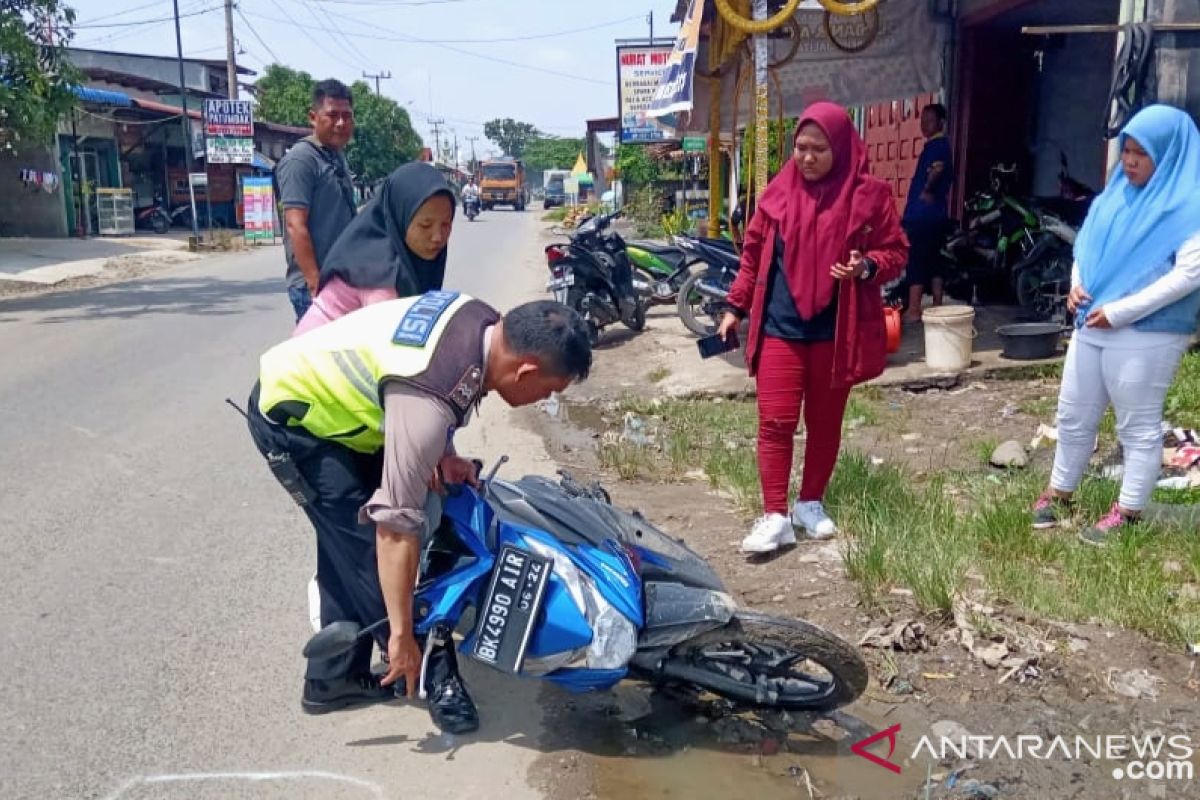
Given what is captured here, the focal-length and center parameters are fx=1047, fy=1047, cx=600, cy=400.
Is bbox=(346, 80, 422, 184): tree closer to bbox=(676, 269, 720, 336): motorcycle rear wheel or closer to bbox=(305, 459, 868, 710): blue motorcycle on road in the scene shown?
bbox=(676, 269, 720, 336): motorcycle rear wheel

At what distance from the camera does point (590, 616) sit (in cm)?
274

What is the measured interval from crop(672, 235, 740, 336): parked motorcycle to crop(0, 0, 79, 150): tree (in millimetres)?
8750

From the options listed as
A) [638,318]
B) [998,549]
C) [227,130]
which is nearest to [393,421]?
[998,549]

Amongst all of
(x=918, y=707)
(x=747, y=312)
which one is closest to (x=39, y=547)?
(x=747, y=312)

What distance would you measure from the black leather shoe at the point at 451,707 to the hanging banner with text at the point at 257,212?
2490 cm

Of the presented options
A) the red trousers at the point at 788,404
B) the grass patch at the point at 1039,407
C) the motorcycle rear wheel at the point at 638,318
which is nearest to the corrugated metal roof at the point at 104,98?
the motorcycle rear wheel at the point at 638,318

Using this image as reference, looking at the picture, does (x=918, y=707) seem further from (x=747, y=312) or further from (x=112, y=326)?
(x=112, y=326)

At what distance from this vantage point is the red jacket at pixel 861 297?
4070mm

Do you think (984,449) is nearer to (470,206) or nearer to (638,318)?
(638,318)

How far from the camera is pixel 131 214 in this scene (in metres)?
27.7

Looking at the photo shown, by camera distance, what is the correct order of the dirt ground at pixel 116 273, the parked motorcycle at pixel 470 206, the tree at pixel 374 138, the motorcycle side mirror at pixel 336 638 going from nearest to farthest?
the motorcycle side mirror at pixel 336 638 → the dirt ground at pixel 116 273 → the parked motorcycle at pixel 470 206 → the tree at pixel 374 138

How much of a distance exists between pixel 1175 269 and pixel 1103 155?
6648 millimetres

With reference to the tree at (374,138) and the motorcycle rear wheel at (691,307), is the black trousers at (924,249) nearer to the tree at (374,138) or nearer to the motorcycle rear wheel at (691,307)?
the motorcycle rear wheel at (691,307)

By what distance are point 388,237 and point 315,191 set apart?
124cm
